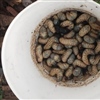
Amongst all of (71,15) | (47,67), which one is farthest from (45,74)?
(71,15)

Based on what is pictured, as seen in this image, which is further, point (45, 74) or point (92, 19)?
point (45, 74)

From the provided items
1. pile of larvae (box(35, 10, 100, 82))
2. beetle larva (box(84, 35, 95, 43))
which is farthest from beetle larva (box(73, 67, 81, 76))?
beetle larva (box(84, 35, 95, 43))

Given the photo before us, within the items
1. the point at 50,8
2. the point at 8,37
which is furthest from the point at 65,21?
the point at 8,37

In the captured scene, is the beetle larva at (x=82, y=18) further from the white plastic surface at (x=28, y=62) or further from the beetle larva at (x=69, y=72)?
the beetle larva at (x=69, y=72)

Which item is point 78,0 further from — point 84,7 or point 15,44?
point 15,44

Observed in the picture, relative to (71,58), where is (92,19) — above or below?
above

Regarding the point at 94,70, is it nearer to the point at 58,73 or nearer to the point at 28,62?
the point at 58,73
